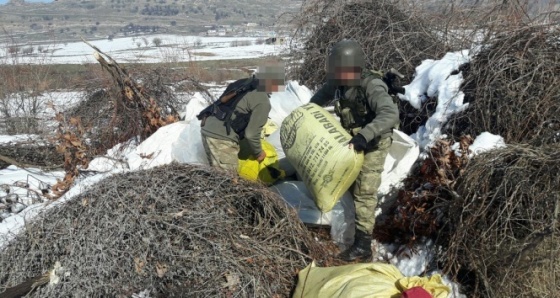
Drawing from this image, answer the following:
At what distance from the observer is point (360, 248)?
10.8 ft

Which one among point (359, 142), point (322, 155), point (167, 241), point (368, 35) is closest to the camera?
point (167, 241)

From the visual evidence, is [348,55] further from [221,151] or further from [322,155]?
[221,151]

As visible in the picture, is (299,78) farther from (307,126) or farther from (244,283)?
(244,283)

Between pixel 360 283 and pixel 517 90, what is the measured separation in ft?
6.90

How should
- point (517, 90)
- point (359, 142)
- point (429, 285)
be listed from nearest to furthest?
point (429, 285)
point (359, 142)
point (517, 90)

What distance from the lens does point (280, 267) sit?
2.76 metres

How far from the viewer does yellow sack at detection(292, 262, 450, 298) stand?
2.32 meters

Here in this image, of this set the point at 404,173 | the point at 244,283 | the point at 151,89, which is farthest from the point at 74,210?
the point at 151,89

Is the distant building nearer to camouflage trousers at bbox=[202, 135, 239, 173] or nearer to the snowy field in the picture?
the snowy field

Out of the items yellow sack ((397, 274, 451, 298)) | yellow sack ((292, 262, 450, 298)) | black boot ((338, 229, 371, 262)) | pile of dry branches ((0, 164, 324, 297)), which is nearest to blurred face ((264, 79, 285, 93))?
pile of dry branches ((0, 164, 324, 297))

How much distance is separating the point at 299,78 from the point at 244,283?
13.8ft

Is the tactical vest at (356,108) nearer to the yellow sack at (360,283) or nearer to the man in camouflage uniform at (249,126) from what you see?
the man in camouflage uniform at (249,126)

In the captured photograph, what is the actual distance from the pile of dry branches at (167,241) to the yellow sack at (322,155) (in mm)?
280

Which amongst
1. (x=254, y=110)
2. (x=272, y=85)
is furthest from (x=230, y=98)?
(x=272, y=85)
